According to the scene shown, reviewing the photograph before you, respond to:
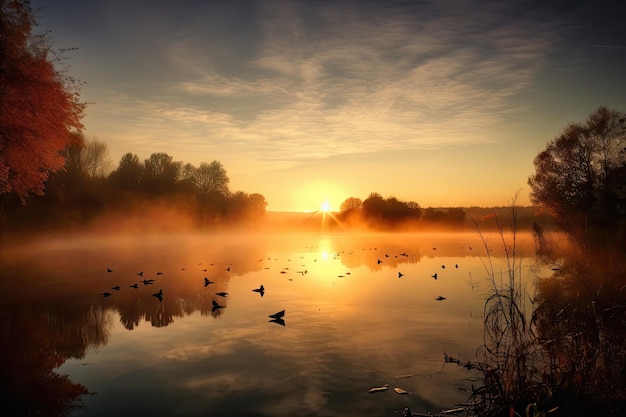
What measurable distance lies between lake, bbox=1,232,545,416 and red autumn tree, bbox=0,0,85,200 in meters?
7.33

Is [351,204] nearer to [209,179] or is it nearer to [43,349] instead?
[209,179]

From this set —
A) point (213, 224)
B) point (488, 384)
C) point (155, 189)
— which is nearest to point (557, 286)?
point (488, 384)

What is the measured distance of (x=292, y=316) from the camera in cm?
1789

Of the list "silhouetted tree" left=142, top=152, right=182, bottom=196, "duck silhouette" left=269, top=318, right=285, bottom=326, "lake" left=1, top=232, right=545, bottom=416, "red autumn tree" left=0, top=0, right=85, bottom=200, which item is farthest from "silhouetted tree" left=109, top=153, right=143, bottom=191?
"duck silhouette" left=269, top=318, right=285, bottom=326

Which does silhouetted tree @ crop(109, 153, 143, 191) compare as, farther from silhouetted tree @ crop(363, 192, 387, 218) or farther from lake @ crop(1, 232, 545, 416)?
silhouetted tree @ crop(363, 192, 387, 218)

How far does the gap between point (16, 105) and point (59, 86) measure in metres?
2.66

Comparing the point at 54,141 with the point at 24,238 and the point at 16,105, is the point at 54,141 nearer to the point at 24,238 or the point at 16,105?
the point at 16,105

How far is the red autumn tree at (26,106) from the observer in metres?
20.5

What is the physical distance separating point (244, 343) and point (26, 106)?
17.2 metres

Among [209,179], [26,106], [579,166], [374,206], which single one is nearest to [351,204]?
[374,206]

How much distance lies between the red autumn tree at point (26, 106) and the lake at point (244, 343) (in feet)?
24.1

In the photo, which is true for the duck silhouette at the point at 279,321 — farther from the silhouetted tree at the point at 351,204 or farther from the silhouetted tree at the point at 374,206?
the silhouetted tree at the point at 351,204

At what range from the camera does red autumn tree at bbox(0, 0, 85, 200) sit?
20.5 metres

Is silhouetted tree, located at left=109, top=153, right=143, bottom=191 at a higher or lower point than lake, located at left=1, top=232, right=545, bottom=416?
higher
